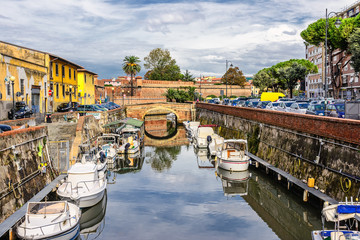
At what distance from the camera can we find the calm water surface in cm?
1491

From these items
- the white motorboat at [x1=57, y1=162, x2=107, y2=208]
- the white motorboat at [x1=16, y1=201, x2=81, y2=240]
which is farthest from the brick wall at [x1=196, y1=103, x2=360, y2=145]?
the white motorboat at [x1=16, y1=201, x2=81, y2=240]

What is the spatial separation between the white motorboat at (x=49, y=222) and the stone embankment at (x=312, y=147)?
11.7 meters

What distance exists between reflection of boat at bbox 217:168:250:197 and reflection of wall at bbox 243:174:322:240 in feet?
1.84

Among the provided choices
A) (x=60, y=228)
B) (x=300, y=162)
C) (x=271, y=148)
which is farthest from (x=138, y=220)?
(x=271, y=148)

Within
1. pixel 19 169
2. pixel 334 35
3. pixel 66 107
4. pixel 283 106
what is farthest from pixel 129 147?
pixel 334 35

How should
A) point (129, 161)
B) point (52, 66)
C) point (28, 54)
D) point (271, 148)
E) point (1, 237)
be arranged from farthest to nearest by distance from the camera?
1. point (52, 66)
2. point (28, 54)
3. point (129, 161)
4. point (271, 148)
5. point (1, 237)

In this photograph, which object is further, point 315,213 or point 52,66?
point 52,66

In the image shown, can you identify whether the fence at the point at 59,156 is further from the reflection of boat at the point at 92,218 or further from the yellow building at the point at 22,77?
the yellow building at the point at 22,77

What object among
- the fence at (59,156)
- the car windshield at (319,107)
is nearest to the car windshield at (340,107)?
the car windshield at (319,107)

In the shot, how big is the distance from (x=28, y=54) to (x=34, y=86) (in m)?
3.97

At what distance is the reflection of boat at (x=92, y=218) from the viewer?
1548 centimetres

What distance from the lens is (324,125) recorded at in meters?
17.2

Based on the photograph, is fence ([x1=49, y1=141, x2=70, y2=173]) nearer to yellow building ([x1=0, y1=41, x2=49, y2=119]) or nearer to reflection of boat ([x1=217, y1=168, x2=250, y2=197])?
yellow building ([x1=0, y1=41, x2=49, y2=119])

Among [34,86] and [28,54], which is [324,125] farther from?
[28,54]
